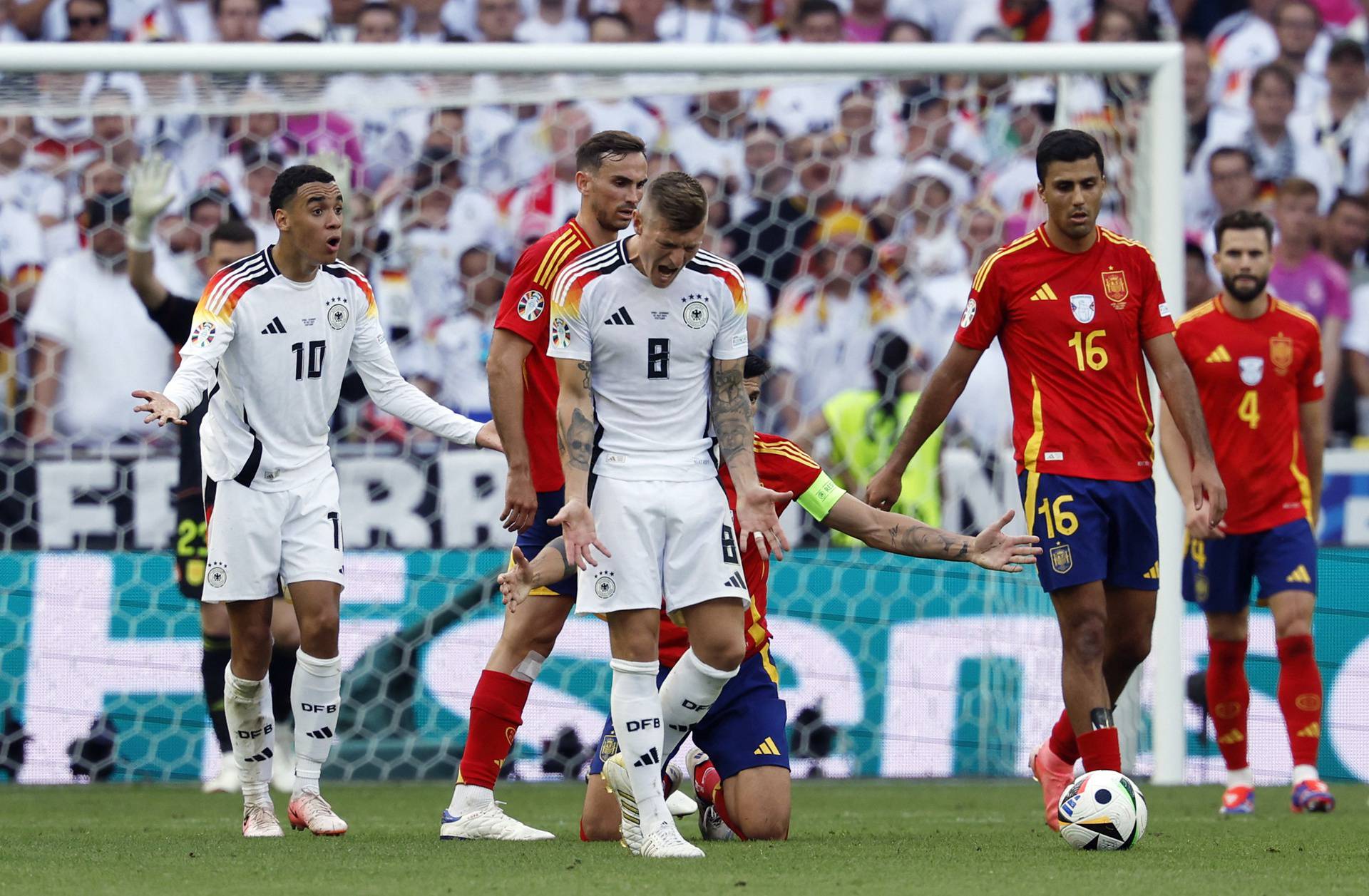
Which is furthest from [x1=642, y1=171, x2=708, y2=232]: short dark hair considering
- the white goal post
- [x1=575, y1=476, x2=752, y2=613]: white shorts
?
the white goal post

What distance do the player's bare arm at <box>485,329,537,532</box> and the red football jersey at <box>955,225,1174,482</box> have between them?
1498 mm

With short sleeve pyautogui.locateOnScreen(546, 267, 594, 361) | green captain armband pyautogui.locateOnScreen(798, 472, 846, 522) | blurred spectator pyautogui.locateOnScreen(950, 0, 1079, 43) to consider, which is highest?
blurred spectator pyautogui.locateOnScreen(950, 0, 1079, 43)

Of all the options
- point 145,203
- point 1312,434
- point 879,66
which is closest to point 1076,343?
point 1312,434

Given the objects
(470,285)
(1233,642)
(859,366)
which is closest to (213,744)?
(470,285)

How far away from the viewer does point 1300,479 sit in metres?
7.47

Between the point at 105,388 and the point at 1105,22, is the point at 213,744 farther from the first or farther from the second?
the point at 1105,22

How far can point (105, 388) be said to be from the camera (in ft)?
31.4

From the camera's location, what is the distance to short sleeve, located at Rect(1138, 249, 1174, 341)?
605cm

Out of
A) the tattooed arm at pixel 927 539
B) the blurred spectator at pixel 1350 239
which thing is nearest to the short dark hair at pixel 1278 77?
the blurred spectator at pixel 1350 239

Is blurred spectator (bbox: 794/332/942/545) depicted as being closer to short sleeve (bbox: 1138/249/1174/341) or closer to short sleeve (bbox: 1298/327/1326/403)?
short sleeve (bbox: 1298/327/1326/403)

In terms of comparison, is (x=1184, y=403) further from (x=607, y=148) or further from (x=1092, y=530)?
(x=607, y=148)

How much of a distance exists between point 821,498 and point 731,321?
74 cm

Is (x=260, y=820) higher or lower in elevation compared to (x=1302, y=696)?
lower

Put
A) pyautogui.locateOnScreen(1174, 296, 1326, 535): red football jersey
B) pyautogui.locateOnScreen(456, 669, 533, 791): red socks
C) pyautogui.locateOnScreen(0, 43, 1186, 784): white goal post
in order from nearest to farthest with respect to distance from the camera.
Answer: pyautogui.locateOnScreen(456, 669, 533, 791): red socks < pyautogui.locateOnScreen(1174, 296, 1326, 535): red football jersey < pyautogui.locateOnScreen(0, 43, 1186, 784): white goal post
